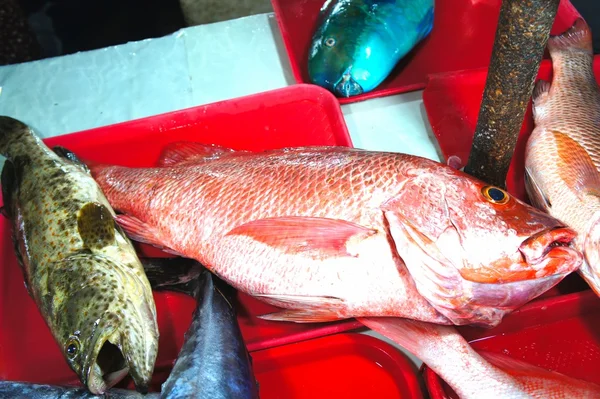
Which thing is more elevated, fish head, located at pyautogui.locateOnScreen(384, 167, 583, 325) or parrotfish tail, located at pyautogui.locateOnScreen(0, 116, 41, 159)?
parrotfish tail, located at pyautogui.locateOnScreen(0, 116, 41, 159)

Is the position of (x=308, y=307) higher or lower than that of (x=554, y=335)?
higher

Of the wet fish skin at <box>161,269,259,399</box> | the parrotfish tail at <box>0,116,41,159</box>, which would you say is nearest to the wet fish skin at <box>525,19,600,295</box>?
the wet fish skin at <box>161,269,259,399</box>

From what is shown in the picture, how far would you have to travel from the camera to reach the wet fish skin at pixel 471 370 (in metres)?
1.15

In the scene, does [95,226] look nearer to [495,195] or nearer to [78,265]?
[78,265]

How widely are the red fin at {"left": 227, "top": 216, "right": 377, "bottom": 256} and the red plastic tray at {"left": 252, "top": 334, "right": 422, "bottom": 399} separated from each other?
0.33 metres

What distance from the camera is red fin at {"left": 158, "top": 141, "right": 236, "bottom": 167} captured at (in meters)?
1.60

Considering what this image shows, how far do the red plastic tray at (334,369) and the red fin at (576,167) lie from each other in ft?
2.35

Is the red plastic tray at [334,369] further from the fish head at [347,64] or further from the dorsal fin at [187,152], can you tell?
the fish head at [347,64]

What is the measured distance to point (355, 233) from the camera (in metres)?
1.15

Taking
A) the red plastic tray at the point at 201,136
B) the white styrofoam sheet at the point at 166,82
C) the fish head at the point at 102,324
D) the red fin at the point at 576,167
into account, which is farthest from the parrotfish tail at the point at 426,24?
the fish head at the point at 102,324

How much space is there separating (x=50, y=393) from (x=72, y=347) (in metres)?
0.13

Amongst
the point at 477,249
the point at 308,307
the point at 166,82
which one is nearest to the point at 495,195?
the point at 477,249

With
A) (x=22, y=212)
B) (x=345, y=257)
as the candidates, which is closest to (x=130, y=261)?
(x=22, y=212)

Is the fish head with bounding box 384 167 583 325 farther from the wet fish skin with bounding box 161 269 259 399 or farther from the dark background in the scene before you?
the dark background
